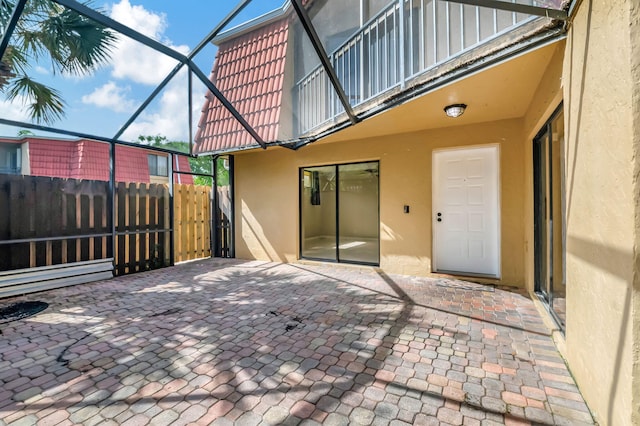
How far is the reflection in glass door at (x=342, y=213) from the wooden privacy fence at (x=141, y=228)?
312cm

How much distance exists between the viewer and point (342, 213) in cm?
1131

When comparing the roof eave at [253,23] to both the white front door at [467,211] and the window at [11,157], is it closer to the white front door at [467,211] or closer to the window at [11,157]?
the white front door at [467,211]

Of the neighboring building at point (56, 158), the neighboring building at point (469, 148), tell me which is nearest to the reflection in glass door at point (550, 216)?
the neighboring building at point (469, 148)

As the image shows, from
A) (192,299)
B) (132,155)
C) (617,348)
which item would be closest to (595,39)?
(617,348)

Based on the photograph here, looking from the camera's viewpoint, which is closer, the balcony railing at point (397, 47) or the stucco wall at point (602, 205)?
the stucco wall at point (602, 205)

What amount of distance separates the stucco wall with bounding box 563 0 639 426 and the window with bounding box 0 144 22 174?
19.7 meters

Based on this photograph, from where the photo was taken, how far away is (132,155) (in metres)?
16.0

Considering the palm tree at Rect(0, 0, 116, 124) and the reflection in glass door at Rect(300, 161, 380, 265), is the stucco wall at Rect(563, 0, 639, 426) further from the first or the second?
the palm tree at Rect(0, 0, 116, 124)

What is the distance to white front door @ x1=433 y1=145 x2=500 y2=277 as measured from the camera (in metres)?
5.14

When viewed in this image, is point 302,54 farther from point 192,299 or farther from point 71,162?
point 71,162

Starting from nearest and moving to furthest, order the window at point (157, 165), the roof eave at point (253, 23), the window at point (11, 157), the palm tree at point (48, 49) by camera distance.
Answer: the palm tree at point (48, 49), the roof eave at point (253, 23), the window at point (11, 157), the window at point (157, 165)

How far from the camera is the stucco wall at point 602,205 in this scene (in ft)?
4.58

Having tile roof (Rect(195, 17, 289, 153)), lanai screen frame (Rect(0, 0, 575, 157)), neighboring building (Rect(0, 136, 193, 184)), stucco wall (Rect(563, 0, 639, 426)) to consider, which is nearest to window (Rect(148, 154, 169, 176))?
neighboring building (Rect(0, 136, 193, 184))

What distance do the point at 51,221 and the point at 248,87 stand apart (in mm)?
4975
